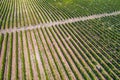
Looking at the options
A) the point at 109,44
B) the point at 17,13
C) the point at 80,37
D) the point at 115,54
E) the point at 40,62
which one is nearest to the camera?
the point at 40,62

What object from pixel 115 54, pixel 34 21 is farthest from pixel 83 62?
pixel 34 21

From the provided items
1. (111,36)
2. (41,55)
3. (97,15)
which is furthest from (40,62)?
(97,15)

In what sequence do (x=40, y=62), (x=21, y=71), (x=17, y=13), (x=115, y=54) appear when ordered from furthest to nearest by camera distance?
(x=17, y=13), (x=115, y=54), (x=40, y=62), (x=21, y=71)

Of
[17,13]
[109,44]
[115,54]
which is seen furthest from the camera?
[17,13]

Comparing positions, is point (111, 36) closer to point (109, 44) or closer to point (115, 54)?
point (109, 44)

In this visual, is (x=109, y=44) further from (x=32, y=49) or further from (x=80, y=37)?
(x=32, y=49)

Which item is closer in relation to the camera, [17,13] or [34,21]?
[34,21]
